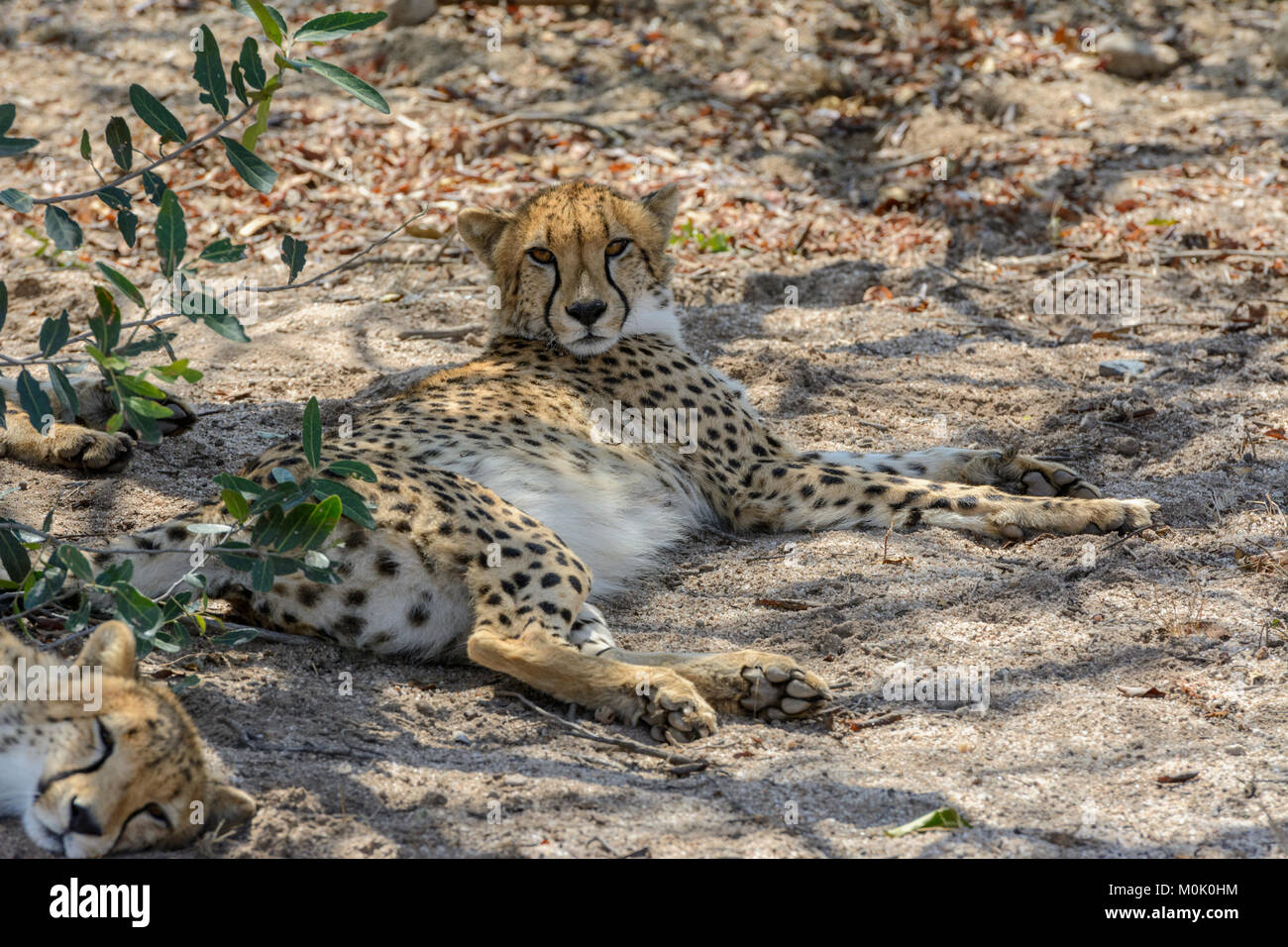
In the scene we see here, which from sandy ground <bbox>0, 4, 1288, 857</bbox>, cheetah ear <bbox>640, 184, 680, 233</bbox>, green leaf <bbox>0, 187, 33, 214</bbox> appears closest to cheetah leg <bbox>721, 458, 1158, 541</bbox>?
sandy ground <bbox>0, 4, 1288, 857</bbox>

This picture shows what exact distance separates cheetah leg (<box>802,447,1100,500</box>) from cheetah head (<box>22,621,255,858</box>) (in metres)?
3.11

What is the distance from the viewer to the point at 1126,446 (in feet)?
17.2

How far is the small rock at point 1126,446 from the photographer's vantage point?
17.1ft

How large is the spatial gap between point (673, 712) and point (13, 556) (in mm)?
1708

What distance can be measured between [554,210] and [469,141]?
3820 millimetres

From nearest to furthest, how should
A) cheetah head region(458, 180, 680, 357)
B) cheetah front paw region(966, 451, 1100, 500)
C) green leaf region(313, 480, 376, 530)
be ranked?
→ green leaf region(313, 480, 376, 530)
cheetah front paw region(966, 451, 1100, 500)
cheetah head region(458, 180, 680, 357)

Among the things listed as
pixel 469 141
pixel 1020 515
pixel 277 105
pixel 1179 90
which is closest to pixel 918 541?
pixel 1020 515

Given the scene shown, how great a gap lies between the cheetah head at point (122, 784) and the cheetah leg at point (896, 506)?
266 cm

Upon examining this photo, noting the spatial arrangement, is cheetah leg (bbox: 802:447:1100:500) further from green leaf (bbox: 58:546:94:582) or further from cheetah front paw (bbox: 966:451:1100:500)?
green leaf (bbox: 58:546:94:582)

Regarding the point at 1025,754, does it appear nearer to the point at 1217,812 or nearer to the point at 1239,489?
the point at 1217,812

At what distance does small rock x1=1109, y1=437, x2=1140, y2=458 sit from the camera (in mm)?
5207

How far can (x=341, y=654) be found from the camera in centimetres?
362

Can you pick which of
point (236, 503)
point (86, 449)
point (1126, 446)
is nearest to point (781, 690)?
point (236, 503)

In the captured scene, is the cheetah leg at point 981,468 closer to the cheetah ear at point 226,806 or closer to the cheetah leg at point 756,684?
the cheetah leg at point 756,684
